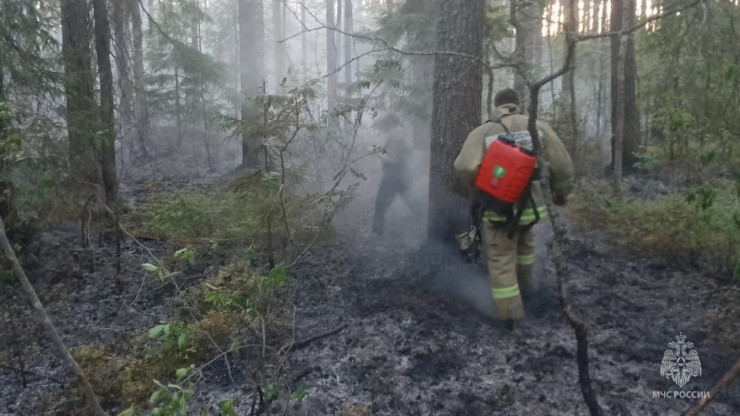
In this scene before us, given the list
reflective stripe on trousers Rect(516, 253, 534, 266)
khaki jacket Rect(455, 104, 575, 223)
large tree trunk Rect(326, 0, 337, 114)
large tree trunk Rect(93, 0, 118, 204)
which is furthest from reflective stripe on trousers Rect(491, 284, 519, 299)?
large tree trunk Rect(326, 0, 337, 114)

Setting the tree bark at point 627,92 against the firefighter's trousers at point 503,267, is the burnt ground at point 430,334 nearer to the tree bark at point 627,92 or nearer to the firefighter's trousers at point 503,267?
the firefighter's trousers at point 503,267

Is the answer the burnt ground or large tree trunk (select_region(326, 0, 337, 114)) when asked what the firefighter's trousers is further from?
large tree trunk (select_region(326, 0, 337, 114))

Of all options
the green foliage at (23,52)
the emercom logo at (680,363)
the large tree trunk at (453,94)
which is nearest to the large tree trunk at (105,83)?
A: the green foliage at (23,52)

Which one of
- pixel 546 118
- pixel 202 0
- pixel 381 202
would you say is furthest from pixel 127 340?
pixel 202 0

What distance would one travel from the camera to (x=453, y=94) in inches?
217

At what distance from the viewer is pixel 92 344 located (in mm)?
4715

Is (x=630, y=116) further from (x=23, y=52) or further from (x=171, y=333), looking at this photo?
(x=23, y=52)

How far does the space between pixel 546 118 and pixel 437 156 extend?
661cm

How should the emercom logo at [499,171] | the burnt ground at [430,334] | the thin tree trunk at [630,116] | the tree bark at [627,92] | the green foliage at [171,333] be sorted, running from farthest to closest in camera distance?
the thin tree trunk at [630,116]
the tree bark at [627,92]
the emercom logo at [499,171]
the burnt ground at [430,334]
the green foliage at [171,333]

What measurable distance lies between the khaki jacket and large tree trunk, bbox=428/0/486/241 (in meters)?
0.73

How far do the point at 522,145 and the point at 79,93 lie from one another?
6566 mm

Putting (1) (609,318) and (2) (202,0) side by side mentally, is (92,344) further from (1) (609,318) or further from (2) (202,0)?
(2) (202,0)

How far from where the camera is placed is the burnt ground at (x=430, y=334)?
3.69m

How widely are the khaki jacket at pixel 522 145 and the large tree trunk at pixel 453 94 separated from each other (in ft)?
2.38
